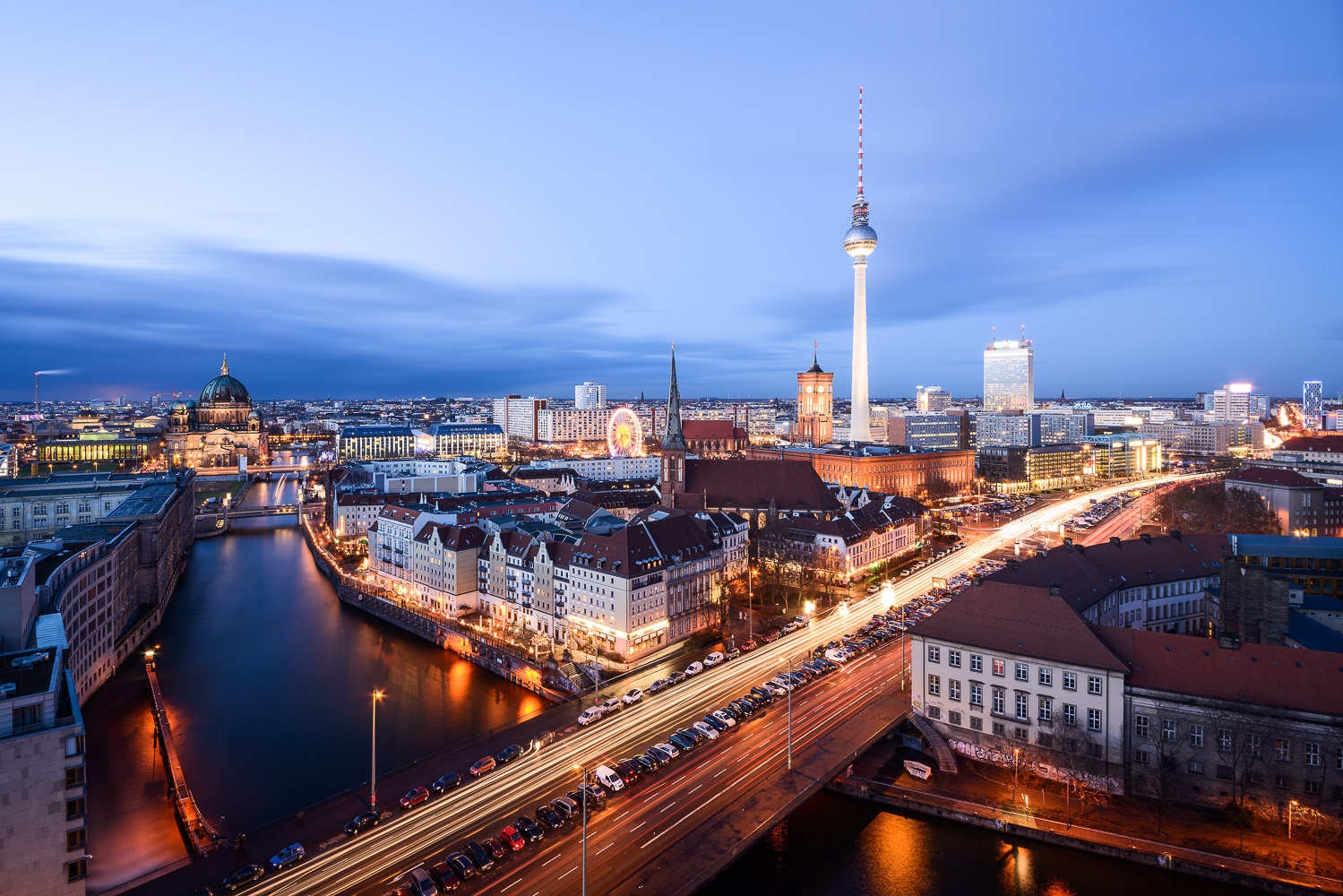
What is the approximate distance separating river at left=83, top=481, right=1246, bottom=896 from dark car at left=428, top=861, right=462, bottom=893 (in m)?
7.87

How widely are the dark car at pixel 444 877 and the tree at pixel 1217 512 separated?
205 ft

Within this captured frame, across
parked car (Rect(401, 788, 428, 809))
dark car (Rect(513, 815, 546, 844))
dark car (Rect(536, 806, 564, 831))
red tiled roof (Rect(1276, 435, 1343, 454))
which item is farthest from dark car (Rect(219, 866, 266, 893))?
red tiled roof (Rect(1276, 435, 1343, 454))

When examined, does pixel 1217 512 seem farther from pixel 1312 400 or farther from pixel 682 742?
pixel 1312 400

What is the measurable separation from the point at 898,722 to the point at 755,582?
78.6 ft

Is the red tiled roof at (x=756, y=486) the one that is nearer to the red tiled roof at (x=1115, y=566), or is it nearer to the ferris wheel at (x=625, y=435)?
the red tiled roof at (x=1115, y=566)

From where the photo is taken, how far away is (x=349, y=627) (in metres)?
45.4

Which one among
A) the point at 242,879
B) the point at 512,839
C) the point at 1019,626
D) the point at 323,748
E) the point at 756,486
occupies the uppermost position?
the point at 756,486

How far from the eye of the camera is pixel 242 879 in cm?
1894

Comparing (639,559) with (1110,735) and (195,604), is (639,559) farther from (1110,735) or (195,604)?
(195,604)

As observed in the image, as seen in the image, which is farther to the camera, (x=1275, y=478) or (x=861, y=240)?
(x=861, y=240)

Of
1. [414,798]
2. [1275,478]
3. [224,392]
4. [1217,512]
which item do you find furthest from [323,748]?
[224,392]

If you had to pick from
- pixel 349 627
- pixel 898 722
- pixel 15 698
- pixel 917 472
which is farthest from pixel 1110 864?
pixel 917 472

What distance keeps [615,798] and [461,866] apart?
531 cm

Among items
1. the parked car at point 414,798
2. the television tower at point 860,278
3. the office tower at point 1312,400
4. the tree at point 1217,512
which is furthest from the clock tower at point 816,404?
the office tower at point 1312,400
